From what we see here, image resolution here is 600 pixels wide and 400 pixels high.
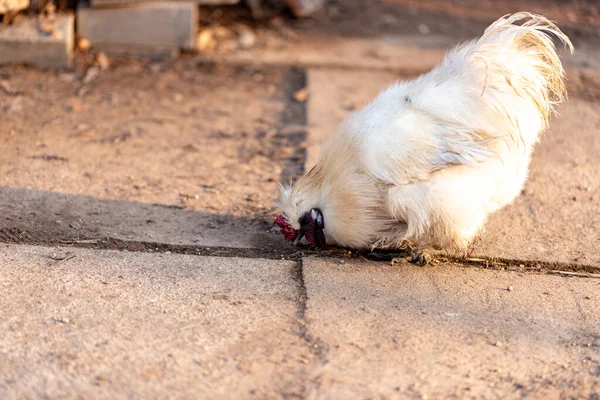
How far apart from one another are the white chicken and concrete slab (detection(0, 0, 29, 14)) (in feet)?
11.8

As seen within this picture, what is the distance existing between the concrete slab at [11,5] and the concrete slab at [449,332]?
3901 mm

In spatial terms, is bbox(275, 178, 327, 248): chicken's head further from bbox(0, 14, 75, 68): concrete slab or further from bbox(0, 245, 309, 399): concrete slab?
bbox(0, 14, 75, 68): concrete slab

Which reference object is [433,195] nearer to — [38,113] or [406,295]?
[406,295]

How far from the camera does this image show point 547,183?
507cm

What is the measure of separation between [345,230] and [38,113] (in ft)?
10.3

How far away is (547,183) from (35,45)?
4.52m

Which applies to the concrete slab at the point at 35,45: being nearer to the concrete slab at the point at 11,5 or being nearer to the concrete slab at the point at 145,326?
the concrete slab at the point at 11,5

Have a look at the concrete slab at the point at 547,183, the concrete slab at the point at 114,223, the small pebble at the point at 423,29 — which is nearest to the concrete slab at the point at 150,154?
the concrete slab at the point at 114,223

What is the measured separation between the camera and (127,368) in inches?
119

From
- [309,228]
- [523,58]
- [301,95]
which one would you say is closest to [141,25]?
[301,95]

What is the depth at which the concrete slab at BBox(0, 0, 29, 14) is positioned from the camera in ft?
20.3

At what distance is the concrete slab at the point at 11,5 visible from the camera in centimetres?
620

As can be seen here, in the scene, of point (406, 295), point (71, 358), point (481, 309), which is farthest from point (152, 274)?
point (481, 309)

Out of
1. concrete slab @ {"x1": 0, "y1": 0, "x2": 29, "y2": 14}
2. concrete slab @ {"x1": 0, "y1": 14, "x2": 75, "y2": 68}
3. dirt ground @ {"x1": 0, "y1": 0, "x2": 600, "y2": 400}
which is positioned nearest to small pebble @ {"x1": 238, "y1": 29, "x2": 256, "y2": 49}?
dirt ground @ {"x1": 0, "y1": 0, "x2": 600, "y2": 400}
